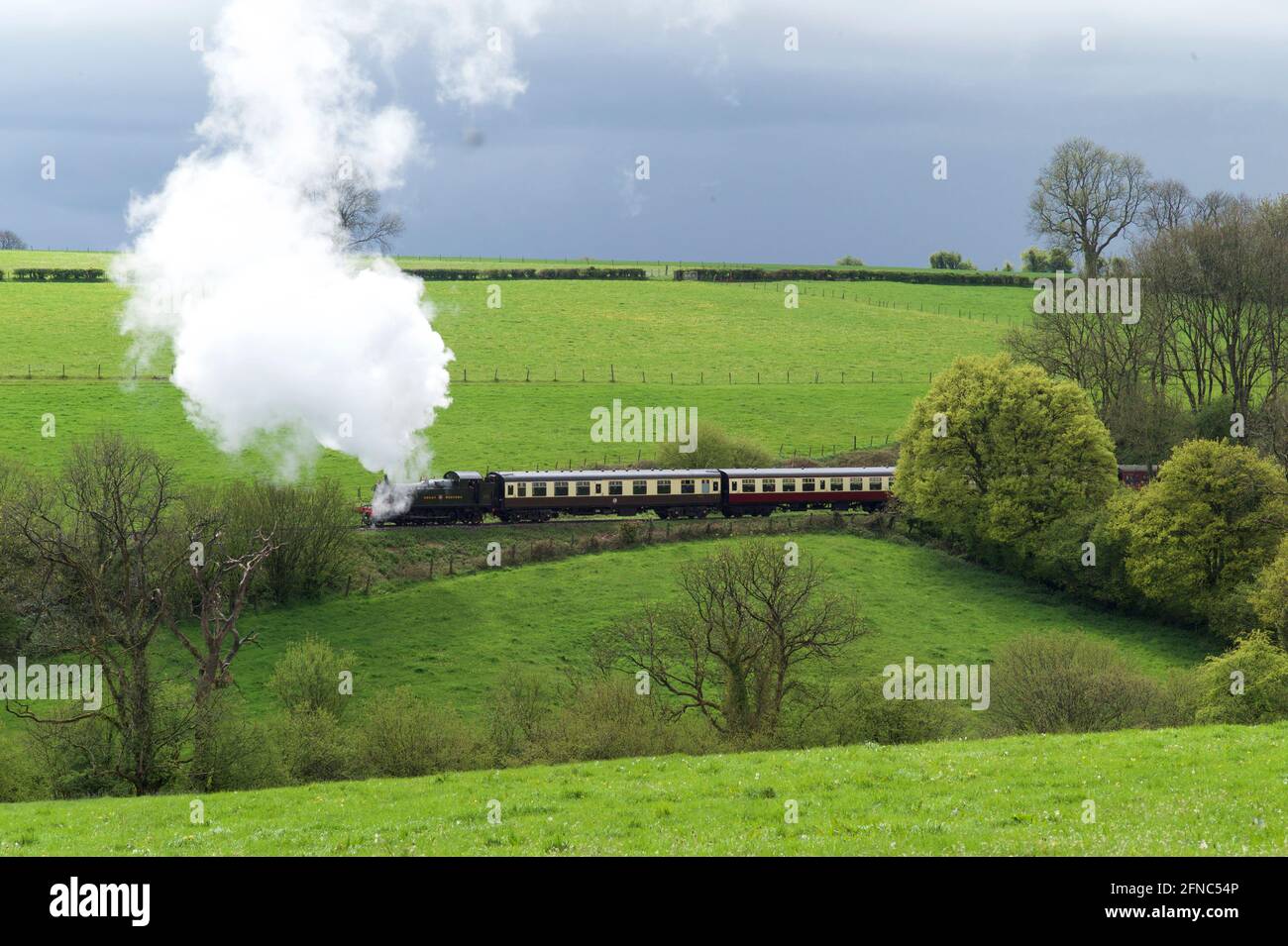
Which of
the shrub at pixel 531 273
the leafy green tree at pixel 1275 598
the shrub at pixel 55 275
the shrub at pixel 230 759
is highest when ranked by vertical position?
the shrub at pixel 531 273

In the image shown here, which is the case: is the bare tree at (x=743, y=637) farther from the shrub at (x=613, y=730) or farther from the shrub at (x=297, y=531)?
the shrub at (x=297, y=531)

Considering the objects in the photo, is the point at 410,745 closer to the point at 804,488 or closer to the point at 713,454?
the point at 804,488

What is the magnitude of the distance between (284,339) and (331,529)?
28.3ft

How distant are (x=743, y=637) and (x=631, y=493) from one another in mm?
22703

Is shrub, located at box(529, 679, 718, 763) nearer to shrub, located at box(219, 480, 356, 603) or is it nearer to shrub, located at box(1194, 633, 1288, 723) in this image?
shrub, located at box(1194, 633, 1288, 723)

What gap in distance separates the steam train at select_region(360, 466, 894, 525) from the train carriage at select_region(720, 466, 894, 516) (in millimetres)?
49

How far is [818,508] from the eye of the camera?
6750cm

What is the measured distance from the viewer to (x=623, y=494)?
63.6 meters

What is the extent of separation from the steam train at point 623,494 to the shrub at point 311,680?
18.6 metres

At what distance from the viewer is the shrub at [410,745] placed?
3194 centimetres

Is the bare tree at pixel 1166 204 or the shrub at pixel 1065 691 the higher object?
the bare tree at pixel 1166 204

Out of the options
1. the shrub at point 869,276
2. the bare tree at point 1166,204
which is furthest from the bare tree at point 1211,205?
the shrub at point 869,276

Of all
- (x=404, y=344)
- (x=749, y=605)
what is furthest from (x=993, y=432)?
(x=404, y=344)

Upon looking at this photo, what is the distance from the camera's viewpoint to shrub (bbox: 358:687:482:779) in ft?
105
